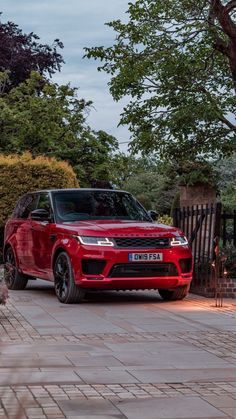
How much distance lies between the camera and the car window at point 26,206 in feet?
44.4

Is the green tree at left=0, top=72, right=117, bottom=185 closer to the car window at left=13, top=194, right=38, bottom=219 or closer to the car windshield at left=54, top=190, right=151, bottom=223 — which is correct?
the car window at left=13, top=194, right=38, bottom=219

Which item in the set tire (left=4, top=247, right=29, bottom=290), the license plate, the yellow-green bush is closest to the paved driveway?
the license plate

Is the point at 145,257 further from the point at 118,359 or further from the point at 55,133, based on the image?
the point at 55,133

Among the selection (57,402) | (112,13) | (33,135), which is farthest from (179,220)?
(33,135)

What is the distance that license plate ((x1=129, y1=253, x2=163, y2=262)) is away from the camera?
1114cm

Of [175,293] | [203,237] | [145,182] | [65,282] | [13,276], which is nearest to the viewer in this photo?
[65,282]

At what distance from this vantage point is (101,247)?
11055 millimetres

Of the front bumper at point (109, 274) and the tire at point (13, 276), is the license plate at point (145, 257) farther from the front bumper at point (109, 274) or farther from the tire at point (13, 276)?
the tire at point (13, 276)

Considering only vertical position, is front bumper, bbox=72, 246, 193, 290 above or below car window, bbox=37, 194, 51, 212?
below

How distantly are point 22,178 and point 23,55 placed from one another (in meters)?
14.0

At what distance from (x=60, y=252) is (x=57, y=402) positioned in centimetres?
664

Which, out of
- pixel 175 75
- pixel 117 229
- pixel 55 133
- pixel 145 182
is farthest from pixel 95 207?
pixel 145 182

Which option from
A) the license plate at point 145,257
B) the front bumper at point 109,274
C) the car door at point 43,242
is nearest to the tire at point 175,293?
the front bumper at point 109,274

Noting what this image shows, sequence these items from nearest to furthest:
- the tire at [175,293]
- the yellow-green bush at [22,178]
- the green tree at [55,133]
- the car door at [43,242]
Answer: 1. the tire at [175,293]
2. the car door at [43,242]
3. the yellow-green bush at [22,178]
4. the green tree at [55,133]
